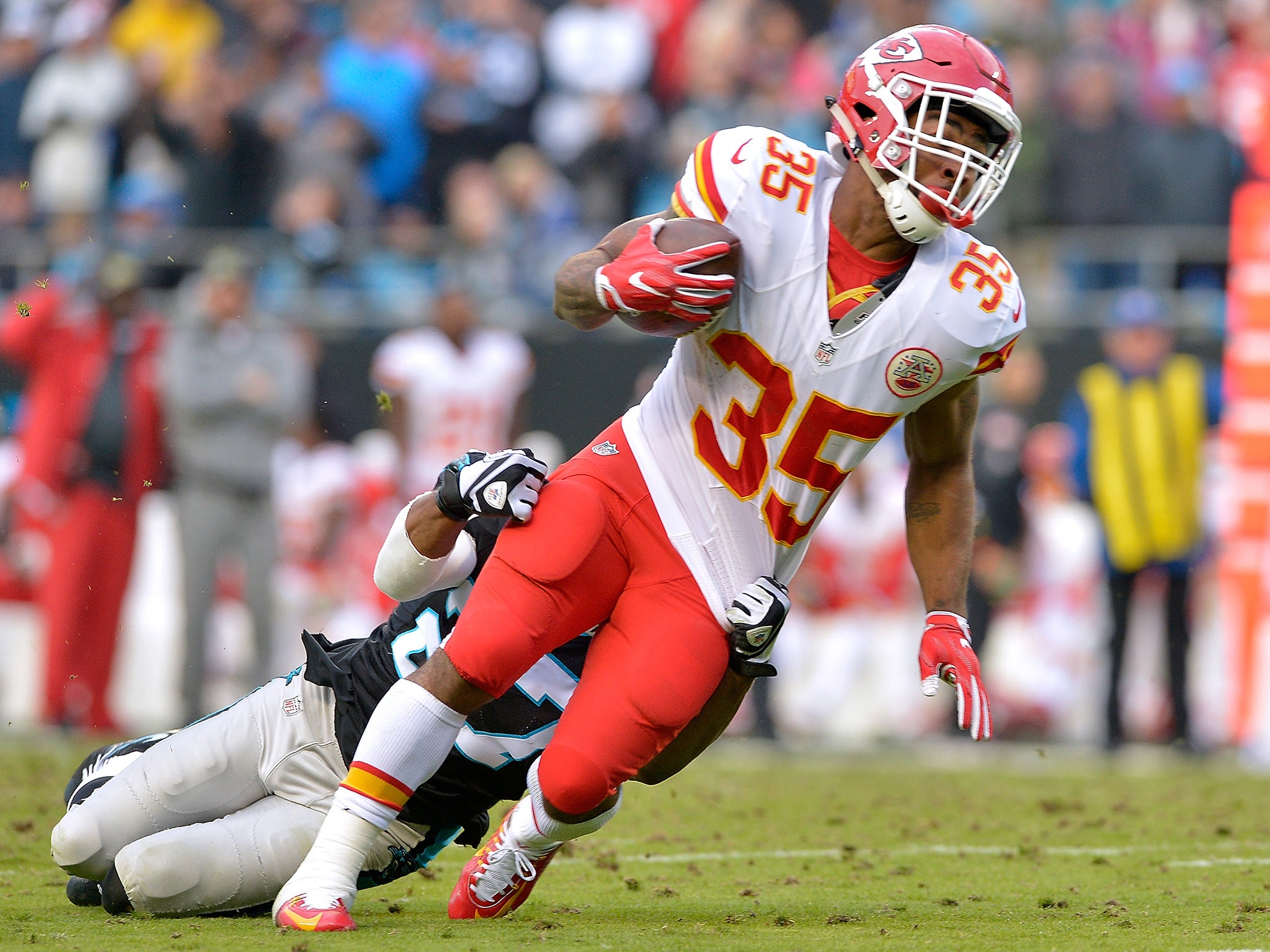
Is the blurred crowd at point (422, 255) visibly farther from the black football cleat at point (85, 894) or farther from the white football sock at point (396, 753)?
the white football sock at point (396, 753)

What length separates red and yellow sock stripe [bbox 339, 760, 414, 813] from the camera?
13.0ft

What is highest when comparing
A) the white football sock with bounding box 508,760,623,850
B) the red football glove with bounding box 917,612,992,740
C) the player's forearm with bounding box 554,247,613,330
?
the player's forearm with bounding box 554,247,613,330

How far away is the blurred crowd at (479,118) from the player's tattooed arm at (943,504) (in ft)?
22.0

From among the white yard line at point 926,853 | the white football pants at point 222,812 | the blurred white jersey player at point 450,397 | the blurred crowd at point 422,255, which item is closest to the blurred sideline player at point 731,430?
the white football pants at point 222,812

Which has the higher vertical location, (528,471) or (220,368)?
(528,471)

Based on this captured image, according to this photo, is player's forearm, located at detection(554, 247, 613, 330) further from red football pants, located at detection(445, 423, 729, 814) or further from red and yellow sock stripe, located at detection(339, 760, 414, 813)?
red and yellow sock stripe, located at detection(339, 760, 414, 813)

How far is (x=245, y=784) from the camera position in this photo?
440 cm

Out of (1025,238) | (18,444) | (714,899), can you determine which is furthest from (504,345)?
(714,899)

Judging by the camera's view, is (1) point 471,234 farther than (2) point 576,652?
Yes

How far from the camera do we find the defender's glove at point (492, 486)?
159 inches

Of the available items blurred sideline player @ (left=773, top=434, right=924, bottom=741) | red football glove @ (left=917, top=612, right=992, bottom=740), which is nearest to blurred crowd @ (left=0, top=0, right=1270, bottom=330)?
blurred sideline player @ (left=773, top=434, right=924, bottom=741)

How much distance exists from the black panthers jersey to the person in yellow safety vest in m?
A: 5.96

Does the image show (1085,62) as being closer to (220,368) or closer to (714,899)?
(220,368)

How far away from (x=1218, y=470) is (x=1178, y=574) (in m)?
0.70
